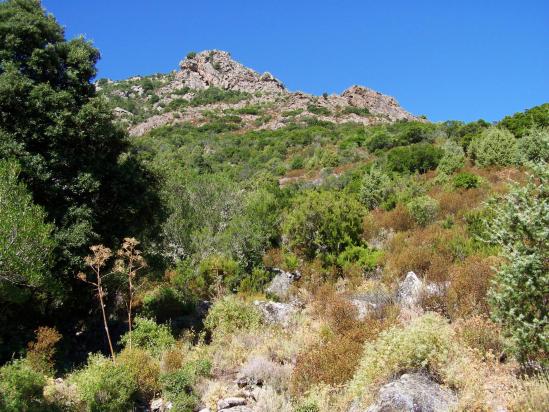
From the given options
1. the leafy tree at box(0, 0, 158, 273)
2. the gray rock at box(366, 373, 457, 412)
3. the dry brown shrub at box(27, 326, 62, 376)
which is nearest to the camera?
the gray rock at box(366, 373, 457, 412)

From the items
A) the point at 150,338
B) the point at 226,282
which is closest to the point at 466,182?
the point at 226,282

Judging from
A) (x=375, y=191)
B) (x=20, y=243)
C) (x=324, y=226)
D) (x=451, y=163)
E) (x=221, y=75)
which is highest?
(x=221, y=75)

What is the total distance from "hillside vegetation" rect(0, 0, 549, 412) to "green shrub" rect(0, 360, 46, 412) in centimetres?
3

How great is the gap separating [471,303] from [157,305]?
796 cm

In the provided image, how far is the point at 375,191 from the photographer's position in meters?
21.7

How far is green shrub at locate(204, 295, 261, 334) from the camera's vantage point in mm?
10516

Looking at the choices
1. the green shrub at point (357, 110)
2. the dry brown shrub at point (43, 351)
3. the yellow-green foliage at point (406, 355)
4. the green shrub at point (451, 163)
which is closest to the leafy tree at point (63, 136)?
the dry brown shrub at point (43, 351)

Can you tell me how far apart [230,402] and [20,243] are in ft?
15.4

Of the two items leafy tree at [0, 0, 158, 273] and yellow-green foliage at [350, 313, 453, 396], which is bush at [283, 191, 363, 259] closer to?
leafy tree at [0, 0, 158, 273]

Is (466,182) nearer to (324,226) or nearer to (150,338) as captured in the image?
(324,226)

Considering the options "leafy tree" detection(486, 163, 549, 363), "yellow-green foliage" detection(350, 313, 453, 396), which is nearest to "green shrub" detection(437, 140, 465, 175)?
"leafy tree" detection(486, 163, 549, 363)

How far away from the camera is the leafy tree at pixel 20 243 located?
7898 millimetres

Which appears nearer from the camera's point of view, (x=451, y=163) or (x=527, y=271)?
(x=527, y=271)

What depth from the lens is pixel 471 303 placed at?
348 inches
